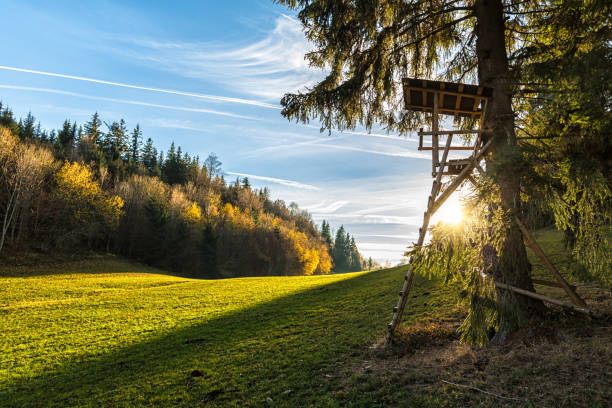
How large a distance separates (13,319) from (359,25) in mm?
17262

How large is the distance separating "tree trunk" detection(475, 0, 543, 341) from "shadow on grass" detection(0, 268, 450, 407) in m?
2.83

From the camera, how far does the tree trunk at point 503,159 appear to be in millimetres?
4680

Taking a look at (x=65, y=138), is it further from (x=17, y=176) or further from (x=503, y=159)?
(x=503, y=159)

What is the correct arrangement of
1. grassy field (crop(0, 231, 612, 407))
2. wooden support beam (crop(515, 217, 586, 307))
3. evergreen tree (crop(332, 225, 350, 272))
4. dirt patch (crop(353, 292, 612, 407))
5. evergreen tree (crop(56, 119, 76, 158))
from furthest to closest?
evergreen tree (crop(332, 225, 350, 272)) < evergreen tree (crop(56, 119, 76, 158)) < wooden support beam (crop(515, 217, 586, 307)) < grassy field (crop(0, 231, 612, 407)) < dirt patch (crop(353, 292, 612, 407))

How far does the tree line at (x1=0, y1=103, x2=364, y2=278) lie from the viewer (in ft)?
110

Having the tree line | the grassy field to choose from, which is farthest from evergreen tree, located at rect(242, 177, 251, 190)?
the grassy field

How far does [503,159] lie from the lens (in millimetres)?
4570

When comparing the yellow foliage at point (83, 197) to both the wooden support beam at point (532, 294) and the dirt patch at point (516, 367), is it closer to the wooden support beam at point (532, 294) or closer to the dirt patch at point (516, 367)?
the dirt patch at point (516, 367)

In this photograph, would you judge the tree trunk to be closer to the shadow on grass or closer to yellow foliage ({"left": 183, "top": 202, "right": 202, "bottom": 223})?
the shadow on grass

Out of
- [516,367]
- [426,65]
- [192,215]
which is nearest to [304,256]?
[192,215]

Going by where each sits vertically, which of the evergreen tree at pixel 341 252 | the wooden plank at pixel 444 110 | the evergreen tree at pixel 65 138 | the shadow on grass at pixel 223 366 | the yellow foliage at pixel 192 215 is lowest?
the evergreen tree at pixel 341 252

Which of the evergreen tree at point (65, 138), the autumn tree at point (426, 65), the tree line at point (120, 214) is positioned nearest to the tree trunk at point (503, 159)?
the autumn tree at point (426, 65)

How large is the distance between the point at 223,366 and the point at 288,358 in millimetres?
1360

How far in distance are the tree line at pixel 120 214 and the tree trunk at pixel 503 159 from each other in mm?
40272
